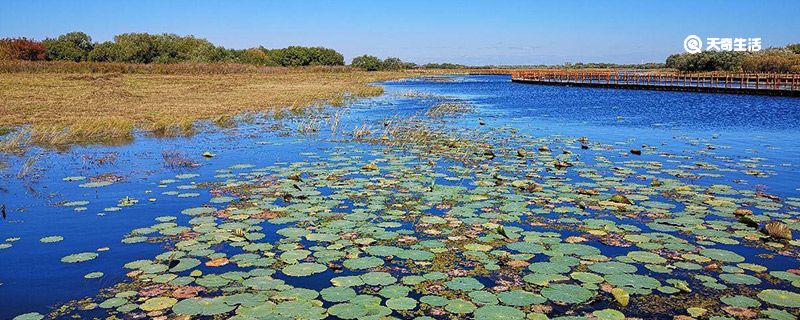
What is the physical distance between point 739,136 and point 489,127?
7.01 metres

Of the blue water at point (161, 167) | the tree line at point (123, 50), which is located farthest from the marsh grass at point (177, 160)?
the tree line at point (123, 50)

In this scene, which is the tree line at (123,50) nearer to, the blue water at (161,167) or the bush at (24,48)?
the bush at (24,48)

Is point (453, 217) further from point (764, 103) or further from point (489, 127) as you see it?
point (764, 103)

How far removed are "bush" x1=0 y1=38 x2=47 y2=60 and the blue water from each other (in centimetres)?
6255

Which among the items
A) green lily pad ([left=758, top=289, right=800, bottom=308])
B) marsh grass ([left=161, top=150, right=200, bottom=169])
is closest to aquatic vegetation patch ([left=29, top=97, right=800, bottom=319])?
green lily pad ([left=758, top=289, right=800, bottom=308])

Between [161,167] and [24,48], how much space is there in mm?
77208

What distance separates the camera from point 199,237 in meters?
6.37

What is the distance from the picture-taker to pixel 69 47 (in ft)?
259

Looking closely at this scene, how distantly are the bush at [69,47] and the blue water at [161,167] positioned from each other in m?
68.4

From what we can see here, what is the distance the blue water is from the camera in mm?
5516

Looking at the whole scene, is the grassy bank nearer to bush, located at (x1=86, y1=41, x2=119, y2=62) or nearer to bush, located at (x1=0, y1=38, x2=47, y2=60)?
bush, located at (x1=0, y1=38, x2=47, y2=60)

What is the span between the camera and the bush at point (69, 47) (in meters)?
78.3

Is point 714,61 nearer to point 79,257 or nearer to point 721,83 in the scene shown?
point 721,83

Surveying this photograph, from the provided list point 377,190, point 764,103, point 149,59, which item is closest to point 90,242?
point 377,190
